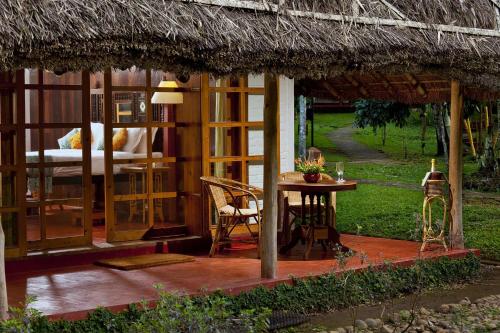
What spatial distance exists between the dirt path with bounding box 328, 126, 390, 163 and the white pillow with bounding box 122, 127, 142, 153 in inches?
580

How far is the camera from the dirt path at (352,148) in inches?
997

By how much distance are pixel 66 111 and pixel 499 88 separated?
14.6 ft

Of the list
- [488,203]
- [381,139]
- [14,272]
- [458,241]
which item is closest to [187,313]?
[14,272]

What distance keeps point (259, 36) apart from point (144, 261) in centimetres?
266

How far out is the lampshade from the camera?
9852 millimetres

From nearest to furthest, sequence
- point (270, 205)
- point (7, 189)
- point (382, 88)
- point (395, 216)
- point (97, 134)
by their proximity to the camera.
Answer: point (270, 205)
point (7, 189)
point (97, 134)
point (382, 88)
point (395, 216)

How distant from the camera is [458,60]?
9.16m

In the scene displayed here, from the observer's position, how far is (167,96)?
9953 millimetres

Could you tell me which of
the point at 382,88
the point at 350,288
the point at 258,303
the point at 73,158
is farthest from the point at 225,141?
the point at 258,303

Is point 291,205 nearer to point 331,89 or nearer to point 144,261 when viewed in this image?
point 144,261

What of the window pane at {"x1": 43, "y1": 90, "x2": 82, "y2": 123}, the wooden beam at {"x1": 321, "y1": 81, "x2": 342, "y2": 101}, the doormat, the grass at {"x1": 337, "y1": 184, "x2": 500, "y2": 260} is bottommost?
the grass at {"x1": 337, "y1": 184, "x2": 500, "y2": 260}

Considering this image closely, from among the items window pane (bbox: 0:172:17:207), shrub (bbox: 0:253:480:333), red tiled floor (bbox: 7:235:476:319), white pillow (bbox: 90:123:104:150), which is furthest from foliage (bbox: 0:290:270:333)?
white pillow (bbox: 90:123:104:150)

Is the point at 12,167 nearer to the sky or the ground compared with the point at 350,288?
nearer to the sky

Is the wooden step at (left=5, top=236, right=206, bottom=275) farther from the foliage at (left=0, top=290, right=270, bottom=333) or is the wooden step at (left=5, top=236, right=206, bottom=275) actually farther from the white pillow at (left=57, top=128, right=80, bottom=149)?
the foliage at (left=0, top=290, right=270, bottom=333)
